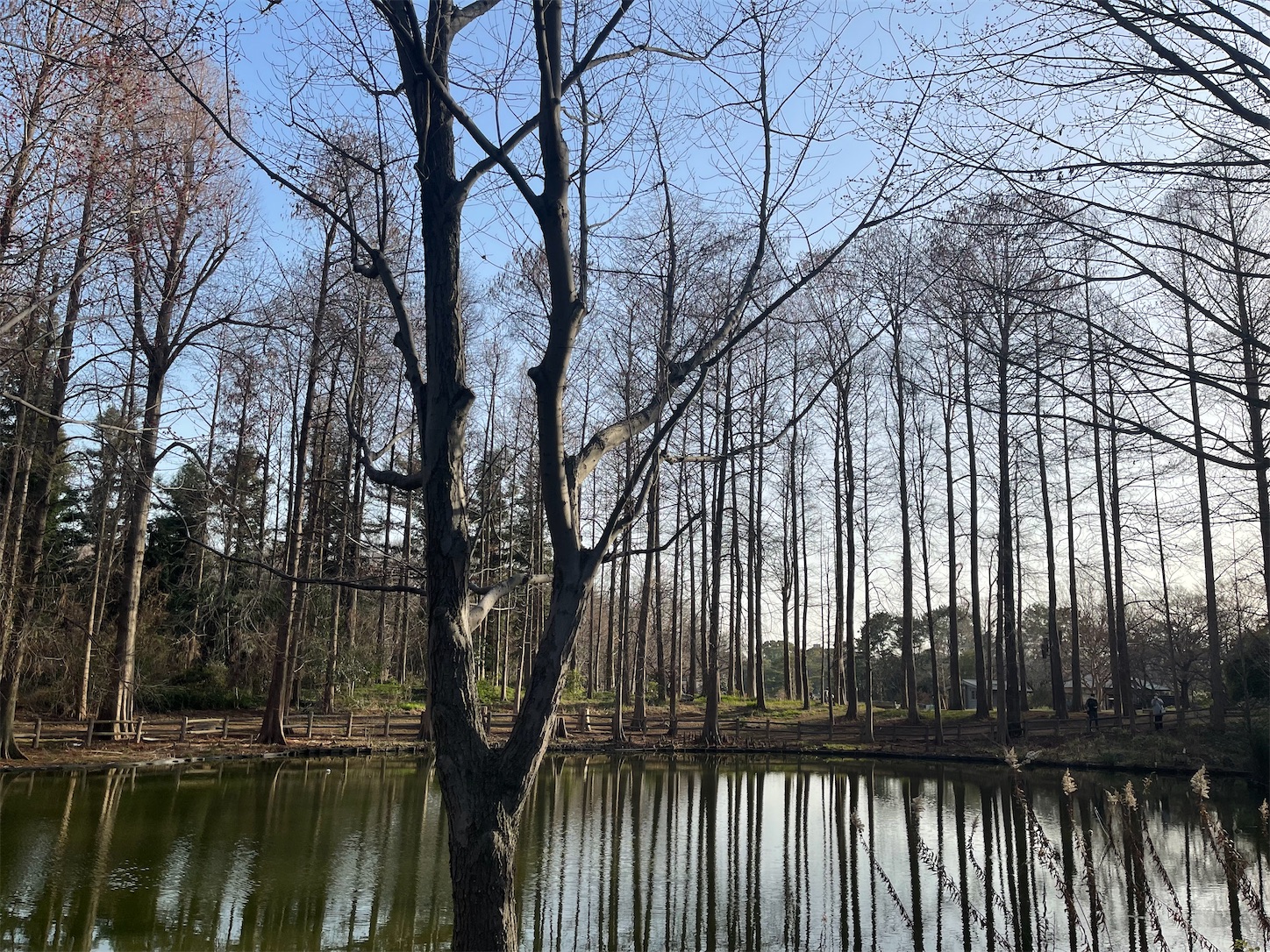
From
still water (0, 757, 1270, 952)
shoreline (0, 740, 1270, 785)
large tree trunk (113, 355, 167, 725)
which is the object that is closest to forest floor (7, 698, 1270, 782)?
shoreline (0, 740, 1270, 785)

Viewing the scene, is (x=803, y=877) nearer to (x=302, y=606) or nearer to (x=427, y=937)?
(x=427, y=937)

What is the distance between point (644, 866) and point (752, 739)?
1302cm

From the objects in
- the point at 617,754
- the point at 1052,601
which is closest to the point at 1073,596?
the point at 1052,601

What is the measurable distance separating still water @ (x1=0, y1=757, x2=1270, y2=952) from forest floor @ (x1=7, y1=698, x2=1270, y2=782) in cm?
138

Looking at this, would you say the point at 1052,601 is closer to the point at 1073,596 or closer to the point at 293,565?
the point at 1073,596

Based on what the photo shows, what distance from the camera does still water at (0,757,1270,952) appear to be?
695 cm

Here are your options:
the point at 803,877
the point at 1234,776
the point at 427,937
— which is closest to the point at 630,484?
the point at 427,937

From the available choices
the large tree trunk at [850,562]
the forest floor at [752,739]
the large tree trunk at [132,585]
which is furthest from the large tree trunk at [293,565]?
the large tree trunk at [850,562]

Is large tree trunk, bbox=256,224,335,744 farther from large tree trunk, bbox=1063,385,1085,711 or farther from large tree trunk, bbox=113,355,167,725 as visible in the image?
large tree trunk, bbox=1063,385,1085,711

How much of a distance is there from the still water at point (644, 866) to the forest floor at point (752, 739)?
1.38 m

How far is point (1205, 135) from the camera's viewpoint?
10.8ft

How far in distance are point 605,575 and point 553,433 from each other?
31878 mm

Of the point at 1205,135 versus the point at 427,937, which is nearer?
the point at 1205,135

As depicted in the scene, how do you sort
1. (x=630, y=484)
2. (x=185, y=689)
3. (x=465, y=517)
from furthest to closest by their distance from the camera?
(x=185, y=689)
(x=465, y=517)
(x=630, y=484)
